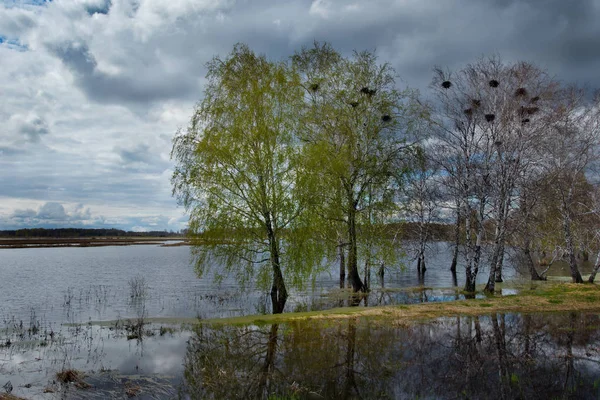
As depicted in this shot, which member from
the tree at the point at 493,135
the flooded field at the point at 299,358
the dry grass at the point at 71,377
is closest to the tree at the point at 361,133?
the tree at the point at 493,135

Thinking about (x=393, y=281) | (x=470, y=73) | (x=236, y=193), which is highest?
(x=470, y=73)

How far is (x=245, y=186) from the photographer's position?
21.6 meters

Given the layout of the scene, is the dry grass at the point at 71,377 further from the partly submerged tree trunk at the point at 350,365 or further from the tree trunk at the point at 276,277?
the tree trunk at the point at 276,277

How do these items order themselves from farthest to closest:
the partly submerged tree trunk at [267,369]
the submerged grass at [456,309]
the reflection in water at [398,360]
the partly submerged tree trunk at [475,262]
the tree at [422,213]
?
the tree at [422,213] < the partly submerged tree trunk at [475,262] < the submerged grass at [456,309] < the partly submerged tree trunk at [267,369] < the reflection in water at [398,360]

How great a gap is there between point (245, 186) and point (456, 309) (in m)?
11.7

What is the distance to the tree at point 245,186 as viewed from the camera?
826 inches

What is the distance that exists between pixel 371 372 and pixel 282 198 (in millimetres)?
11904

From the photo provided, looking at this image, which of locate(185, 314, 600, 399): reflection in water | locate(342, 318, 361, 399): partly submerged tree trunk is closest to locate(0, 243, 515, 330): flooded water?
locate(185, 314, 600, 399): reflection in water

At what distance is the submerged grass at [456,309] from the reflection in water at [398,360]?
1.24 metres

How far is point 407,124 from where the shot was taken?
26578mm

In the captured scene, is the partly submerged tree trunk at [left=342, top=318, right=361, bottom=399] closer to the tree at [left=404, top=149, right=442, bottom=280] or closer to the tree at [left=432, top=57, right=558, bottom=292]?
the tree at [left=432, top=57, right=558, bottom=292]

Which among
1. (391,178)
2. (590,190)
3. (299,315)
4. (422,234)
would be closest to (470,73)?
(391,178)

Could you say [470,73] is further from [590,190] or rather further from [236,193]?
[236,193]

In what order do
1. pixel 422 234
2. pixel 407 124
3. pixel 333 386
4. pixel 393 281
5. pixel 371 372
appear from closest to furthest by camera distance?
1. pixel 333 386
2. pixel 371 372
3. pixel 407 124
4. pixel 393 281
5. pixel 422 234
